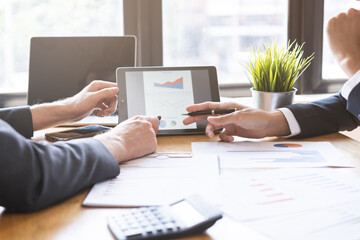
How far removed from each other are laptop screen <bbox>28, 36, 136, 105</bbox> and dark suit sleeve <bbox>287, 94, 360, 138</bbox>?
643 mm

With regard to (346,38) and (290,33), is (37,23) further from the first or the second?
(346,38)

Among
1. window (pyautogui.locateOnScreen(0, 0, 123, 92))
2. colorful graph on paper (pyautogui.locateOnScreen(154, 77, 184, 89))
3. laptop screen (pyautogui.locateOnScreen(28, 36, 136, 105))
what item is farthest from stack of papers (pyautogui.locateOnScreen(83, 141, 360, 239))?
window (pyautogui.locateOnScreen(0, 0, 123, 92))

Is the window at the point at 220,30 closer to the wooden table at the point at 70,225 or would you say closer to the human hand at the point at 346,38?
the human hand at the point at 346,38

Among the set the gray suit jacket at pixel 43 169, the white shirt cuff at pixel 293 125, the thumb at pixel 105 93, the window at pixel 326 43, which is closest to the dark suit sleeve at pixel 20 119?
the thumb at pixel 105 93

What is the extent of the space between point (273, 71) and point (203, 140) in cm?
37

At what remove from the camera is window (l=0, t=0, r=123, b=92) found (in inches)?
73.5

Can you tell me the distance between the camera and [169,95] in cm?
125

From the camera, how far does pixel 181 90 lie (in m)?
1.26

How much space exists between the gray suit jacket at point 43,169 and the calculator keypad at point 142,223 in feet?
0.46

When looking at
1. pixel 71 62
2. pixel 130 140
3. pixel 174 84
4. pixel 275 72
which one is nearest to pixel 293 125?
pixel 275 72

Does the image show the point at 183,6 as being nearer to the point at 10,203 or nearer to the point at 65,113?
the point at 65,113

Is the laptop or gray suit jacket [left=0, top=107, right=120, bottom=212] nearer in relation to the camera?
gray suit jacket [left=0, top=107, right=120, bottom=212]

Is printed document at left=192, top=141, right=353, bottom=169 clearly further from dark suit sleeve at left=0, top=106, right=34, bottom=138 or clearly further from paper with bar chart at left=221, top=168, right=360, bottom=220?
dark suit sleeve at left=0, top=106, right=34, bottom=138

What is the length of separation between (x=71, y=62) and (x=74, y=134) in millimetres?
410
